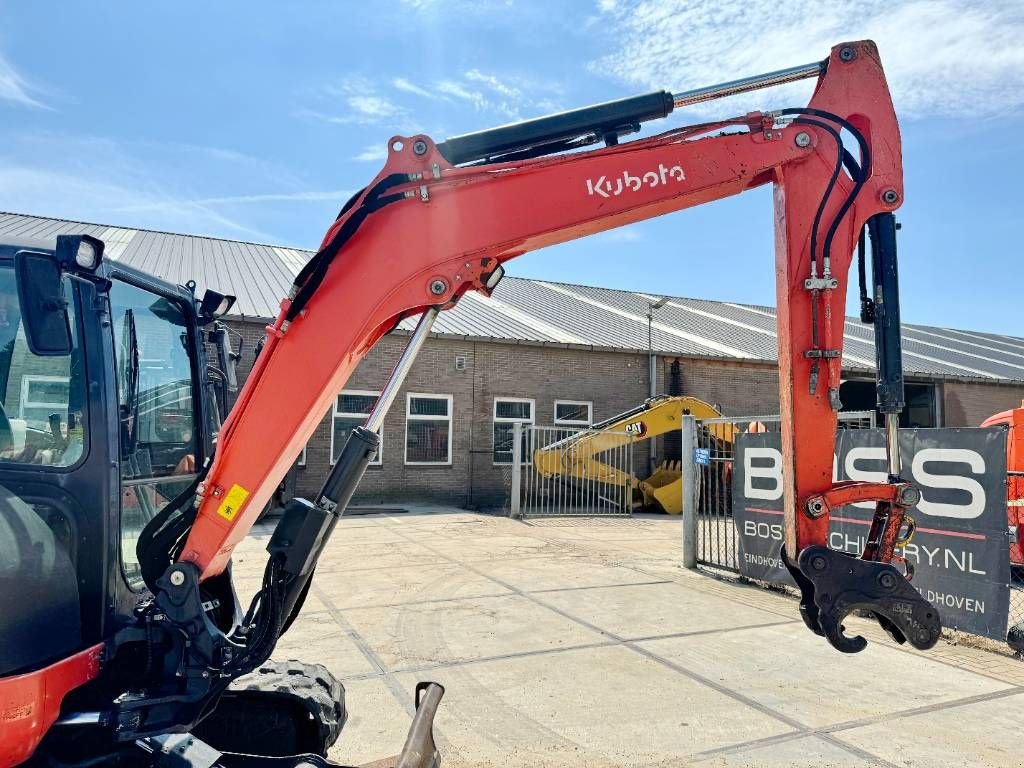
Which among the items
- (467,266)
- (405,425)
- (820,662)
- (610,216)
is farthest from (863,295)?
(405,425)

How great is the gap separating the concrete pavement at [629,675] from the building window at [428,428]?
805 centimetres

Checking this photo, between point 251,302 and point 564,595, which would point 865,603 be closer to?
point 564,595

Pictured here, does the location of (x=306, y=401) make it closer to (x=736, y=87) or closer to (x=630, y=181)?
(x=630, y=181)

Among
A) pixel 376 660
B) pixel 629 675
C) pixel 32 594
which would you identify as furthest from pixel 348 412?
pixel 32 594

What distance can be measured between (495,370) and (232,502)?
50.5 ft

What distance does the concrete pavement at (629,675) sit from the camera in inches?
164

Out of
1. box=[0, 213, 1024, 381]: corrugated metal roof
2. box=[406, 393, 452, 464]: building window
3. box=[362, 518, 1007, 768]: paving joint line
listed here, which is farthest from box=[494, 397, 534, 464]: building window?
box=[362, 518, 1007, 768]: paving joint line

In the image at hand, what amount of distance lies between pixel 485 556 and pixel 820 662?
5.32 metres

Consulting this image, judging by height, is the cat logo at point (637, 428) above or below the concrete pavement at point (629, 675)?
above

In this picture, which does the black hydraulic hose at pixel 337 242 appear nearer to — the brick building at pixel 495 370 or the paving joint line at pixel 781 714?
the paving joint line at pixel 781 714

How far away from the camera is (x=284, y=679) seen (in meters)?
3.40

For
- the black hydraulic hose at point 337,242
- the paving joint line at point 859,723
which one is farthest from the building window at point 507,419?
the black hydraulic hose at point 337,242

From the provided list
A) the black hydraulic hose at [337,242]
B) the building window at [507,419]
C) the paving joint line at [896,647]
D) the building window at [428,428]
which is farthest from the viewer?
the building window at [507,419]

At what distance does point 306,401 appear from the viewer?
110 inches
